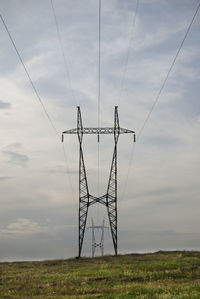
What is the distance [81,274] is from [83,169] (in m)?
22.5

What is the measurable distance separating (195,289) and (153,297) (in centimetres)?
322

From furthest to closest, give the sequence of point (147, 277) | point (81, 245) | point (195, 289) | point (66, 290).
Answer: point (81, 245) < point (147, 277) < point (66, 290) < point (195, 289)

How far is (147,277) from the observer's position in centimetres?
3039

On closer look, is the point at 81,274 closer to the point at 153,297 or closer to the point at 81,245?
the point at 153,297

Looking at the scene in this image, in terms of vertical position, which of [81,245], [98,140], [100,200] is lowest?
[81,245]

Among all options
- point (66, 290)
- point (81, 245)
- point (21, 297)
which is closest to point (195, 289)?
point (66, 290)

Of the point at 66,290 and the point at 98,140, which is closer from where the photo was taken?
the point at 66,290

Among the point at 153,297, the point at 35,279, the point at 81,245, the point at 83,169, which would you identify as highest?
the point at 83,169

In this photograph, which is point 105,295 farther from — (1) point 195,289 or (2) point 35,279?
(2) point 35,279

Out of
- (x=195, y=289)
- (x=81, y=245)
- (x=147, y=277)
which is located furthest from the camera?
(x=81, y=245)

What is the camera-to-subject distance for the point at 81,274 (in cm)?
3341

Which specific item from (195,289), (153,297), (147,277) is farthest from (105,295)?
(147,277)

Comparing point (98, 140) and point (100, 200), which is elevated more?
point (98, 140)

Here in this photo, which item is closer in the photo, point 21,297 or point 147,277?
point 21,297
